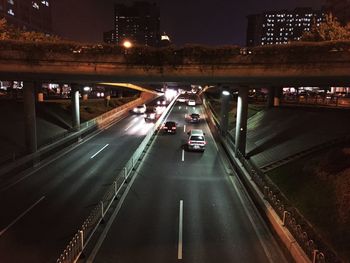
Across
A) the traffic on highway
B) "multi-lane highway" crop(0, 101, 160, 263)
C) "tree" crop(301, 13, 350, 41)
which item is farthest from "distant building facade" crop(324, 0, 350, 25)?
"multi-lane highway" crop(0, 101, 160, 263)

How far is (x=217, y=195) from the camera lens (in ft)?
64.5

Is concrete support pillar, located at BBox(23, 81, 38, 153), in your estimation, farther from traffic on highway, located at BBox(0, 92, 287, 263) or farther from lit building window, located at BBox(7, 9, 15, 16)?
lit building window, located at BBox(7, 9, 15, 16)

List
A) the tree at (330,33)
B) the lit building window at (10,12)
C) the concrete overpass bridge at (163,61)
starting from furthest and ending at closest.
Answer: the lit building window at (10,12), the tree at (330,33), the concrete overpass bridge at (163,61)

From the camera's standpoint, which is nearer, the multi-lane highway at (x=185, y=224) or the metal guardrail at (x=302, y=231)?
the metal guardrail at (x=302, y=231)

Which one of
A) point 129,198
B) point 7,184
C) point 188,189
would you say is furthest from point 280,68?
point 7,184

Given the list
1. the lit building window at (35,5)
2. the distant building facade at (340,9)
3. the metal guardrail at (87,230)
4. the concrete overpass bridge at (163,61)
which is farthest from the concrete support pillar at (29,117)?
the lit building window at (35,5)

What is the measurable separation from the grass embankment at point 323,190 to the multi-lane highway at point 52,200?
10.5 m

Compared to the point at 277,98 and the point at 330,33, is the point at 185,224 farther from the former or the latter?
the point at 277,98

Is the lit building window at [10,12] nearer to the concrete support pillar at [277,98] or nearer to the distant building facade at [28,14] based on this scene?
the distant building facade at [28,14]

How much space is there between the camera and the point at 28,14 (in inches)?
5659

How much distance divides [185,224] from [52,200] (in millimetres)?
7700

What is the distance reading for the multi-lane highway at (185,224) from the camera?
1276 centimetres

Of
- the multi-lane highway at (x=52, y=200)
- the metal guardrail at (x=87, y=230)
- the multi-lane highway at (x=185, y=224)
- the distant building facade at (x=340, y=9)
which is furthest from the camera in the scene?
the distant building facade at (x=340, y=9)

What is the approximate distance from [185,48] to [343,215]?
12.7 metres
